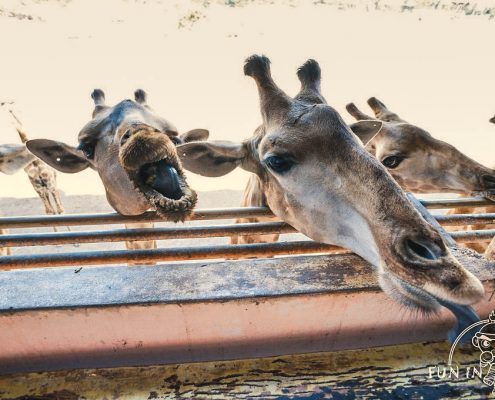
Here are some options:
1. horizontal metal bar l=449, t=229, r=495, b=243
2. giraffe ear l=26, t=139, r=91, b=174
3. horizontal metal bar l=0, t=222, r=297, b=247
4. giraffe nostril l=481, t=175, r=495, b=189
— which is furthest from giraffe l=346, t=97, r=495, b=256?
giraffe ear l=26, t=139, r=91, b=174

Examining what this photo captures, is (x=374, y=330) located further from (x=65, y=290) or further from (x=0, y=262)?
(x=0, y=262)

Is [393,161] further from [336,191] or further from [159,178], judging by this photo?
[159,178]

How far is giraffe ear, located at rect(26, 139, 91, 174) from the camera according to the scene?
11.3ft

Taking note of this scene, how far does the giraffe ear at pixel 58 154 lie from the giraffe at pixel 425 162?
136 inches

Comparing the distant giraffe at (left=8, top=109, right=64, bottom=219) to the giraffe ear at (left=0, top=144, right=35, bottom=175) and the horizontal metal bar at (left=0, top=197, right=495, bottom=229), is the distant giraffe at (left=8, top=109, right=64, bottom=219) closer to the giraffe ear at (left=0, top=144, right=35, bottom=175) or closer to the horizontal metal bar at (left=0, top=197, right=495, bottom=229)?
the giraffe ear at (left=0, top=144, right=35, bottom=175)

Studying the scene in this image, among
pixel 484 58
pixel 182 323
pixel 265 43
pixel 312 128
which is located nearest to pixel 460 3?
pixel 484 58

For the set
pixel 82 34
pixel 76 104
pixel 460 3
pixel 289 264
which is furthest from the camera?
pixel 460 3

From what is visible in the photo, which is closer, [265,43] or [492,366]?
[492,366]

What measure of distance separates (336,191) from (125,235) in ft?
5.07

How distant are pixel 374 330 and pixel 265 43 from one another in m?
20.7

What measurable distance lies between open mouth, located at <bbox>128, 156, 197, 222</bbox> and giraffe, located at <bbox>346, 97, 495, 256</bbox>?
9.29 feet

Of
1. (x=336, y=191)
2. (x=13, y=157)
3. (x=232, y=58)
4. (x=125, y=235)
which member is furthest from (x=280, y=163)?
(x=232, y=58)

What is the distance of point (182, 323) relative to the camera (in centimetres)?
188

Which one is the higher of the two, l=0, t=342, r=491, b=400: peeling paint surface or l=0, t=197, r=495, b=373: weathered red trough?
l=0, t=197, r=495, b=373: weathered red trough
